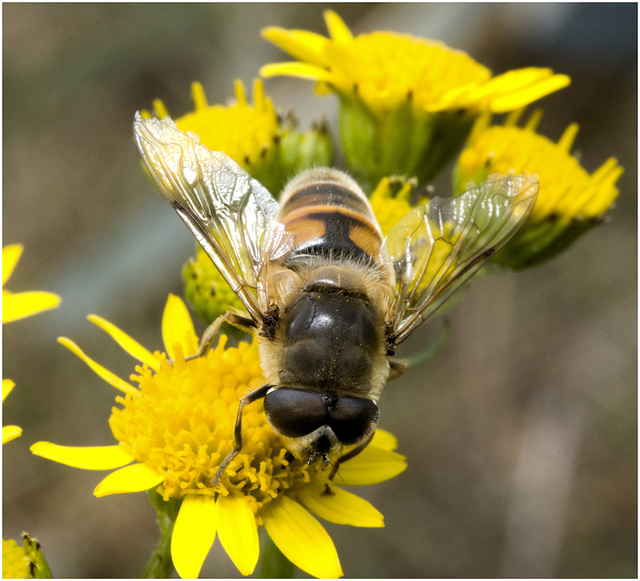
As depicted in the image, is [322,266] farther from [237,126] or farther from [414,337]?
[414,337]

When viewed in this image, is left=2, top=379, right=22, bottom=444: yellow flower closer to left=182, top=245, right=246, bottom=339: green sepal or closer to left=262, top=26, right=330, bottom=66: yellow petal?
left=182, top=245, right=246, bottom=339: green sepal

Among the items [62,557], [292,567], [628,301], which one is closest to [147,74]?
[62,557]

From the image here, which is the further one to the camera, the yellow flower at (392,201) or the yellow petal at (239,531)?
the yellow flower at (392,201)

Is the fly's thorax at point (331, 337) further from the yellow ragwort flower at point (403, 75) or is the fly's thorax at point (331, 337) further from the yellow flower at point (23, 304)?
the yellow ragwort flower at point (403, 75)

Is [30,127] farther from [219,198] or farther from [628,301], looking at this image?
[628,301]

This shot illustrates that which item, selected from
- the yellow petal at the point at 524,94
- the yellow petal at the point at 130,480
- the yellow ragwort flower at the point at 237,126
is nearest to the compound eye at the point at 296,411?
the yellow petal at the point at 130,480

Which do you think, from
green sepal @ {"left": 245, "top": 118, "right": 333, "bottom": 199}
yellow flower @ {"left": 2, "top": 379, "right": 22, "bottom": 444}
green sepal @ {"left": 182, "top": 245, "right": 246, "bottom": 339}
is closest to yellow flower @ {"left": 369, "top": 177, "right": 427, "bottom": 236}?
green sepal @ {"left": 245, "top": 118, "right": 333, "bottom": 199}

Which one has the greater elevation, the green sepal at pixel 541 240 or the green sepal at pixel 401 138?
the green sepal at pixel 401 138

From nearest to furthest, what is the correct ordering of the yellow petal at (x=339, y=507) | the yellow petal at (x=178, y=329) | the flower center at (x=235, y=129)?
the yellow petal at (x=339, y=507) → the yellow petal at (x=178, y=329) → the flower center at (x=235, y=129)
